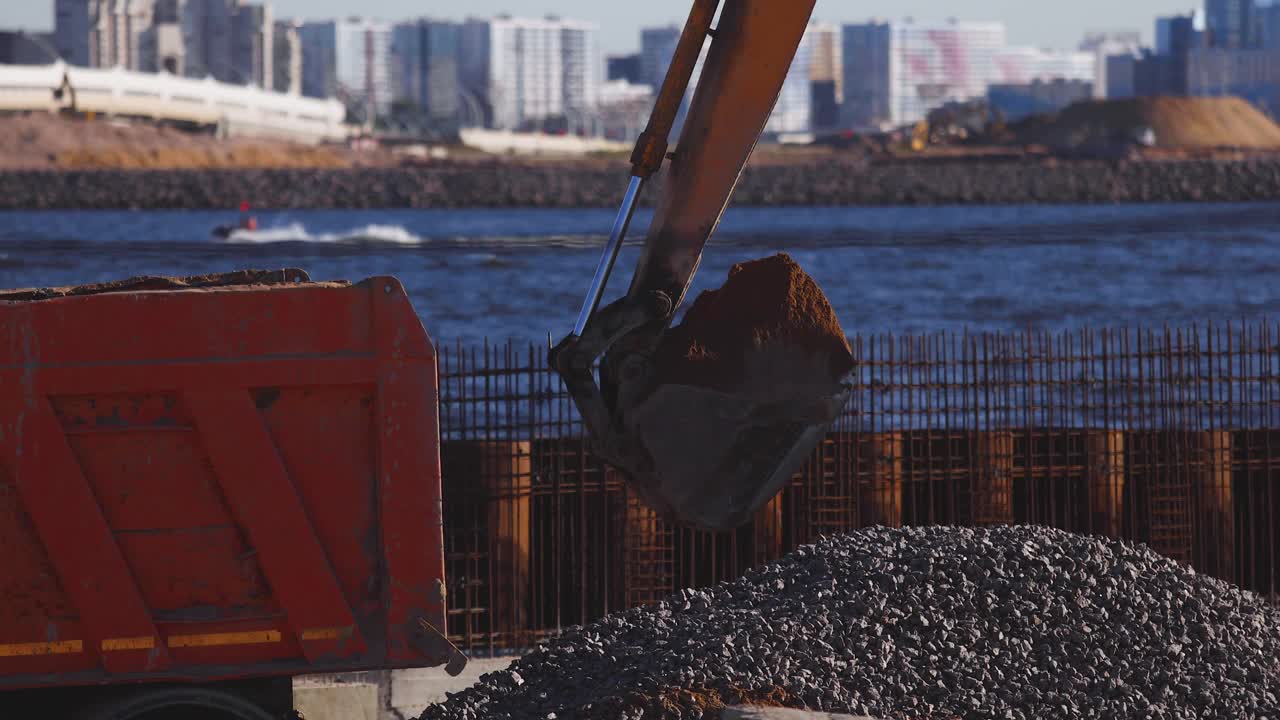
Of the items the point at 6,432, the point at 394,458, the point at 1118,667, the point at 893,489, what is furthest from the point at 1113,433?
the point at 6,432

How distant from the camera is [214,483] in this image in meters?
6.65

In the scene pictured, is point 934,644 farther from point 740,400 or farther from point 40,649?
point 40,649

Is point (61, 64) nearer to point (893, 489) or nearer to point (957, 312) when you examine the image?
point (957, 312)

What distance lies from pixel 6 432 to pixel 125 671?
3.31ft

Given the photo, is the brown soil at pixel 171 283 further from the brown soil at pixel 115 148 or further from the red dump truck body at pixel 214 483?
the brown soil at pixel 115 148

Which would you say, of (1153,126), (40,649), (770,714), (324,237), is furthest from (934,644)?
(1153,126)

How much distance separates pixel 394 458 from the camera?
21.8 feet

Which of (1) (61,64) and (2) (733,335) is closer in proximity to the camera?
(2) (733,335)

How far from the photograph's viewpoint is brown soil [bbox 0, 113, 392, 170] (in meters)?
119

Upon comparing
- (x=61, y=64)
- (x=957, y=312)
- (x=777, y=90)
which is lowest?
(x=957, y=312)

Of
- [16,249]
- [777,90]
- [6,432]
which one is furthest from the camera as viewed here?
[16,249]

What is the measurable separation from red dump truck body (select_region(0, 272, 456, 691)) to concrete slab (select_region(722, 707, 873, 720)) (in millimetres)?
1275

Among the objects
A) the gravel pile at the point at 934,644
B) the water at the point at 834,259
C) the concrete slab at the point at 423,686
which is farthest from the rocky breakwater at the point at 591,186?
the gravel pile at the point at 934,644

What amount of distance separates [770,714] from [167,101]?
5088 inches
